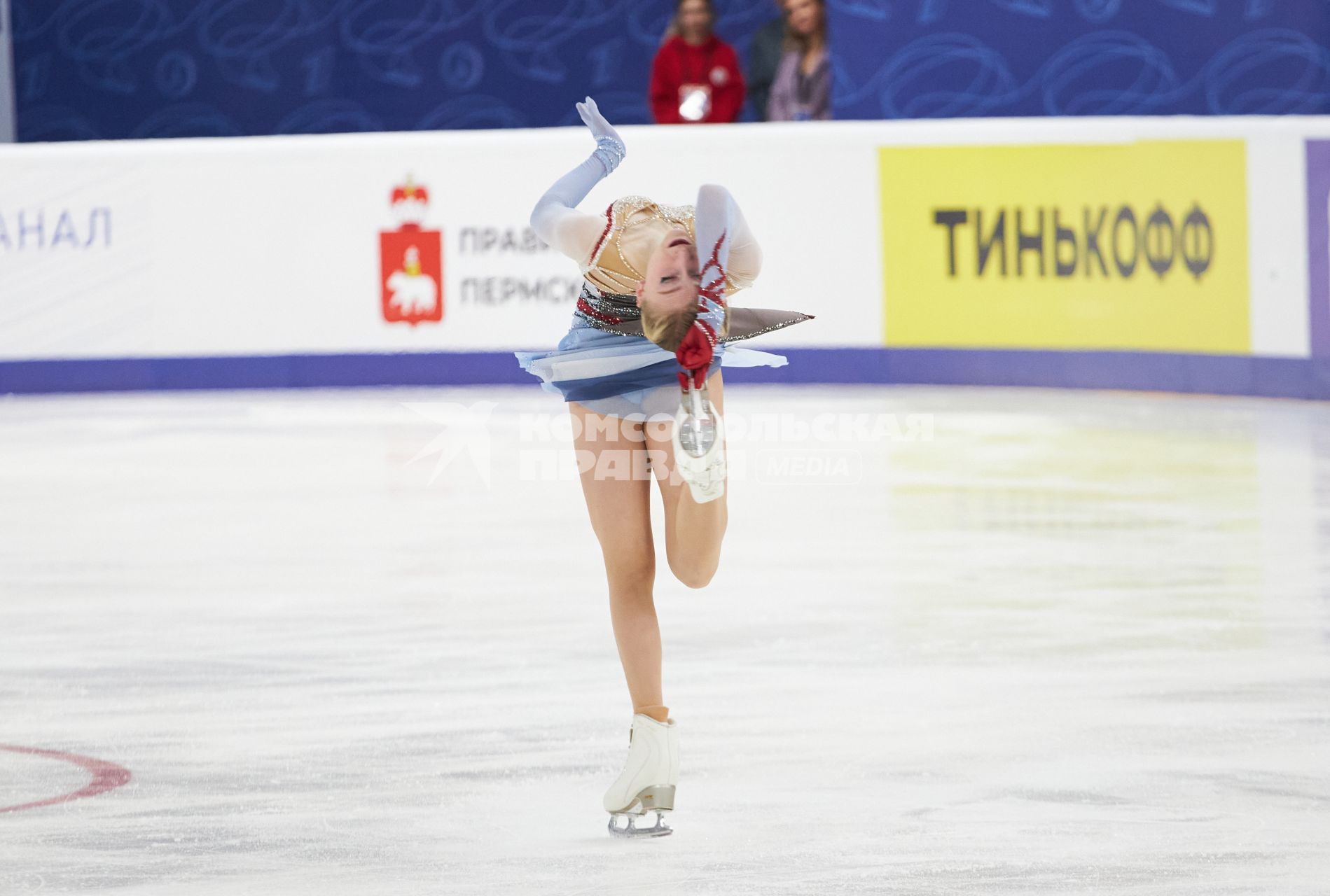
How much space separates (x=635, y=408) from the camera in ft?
13.6

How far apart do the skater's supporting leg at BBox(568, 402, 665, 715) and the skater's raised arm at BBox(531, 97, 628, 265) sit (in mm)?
325


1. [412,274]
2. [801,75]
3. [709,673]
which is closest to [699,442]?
[709,673]

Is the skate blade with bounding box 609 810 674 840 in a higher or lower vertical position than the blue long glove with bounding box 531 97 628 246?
lower

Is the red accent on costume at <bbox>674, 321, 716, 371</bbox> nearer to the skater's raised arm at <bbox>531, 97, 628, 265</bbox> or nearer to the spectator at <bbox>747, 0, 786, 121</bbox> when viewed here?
the skater's raised arm at <bbox>531, 97, 628, 265</bbox>

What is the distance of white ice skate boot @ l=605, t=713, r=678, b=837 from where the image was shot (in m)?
4.18

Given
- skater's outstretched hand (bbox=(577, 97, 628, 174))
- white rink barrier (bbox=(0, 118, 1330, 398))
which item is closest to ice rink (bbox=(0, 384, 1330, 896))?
skater's outstretched hand (bbox=(577, 97, 628, 174))

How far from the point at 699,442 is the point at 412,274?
9.49 meters

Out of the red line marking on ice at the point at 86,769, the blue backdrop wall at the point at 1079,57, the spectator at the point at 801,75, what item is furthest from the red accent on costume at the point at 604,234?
the blue backdrop wall at the point at 1079,57

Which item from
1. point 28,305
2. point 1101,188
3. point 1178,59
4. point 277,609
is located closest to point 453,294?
point 28,305

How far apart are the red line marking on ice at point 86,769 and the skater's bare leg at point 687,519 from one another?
134 centimetres

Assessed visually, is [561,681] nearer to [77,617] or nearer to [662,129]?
[77,617]

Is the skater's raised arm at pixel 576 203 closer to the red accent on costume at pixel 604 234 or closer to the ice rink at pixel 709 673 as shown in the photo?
the red accent on costume at pixel 604 234

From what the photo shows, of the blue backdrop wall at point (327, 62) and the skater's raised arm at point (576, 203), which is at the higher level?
the blue backdrop wall at point (327, 62)

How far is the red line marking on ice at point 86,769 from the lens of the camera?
4434mm
